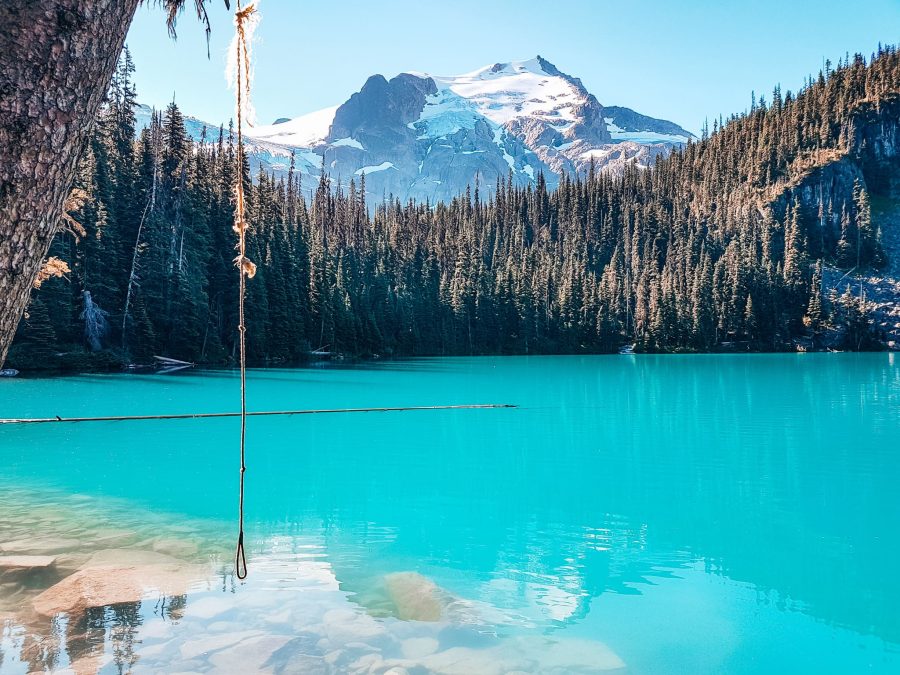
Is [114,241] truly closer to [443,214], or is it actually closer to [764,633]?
[764,633]

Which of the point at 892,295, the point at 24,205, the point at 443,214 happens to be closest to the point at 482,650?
the point at 24,205

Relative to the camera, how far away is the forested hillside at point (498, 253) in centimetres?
5506

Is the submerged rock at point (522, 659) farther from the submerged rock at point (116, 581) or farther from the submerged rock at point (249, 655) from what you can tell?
the submerged rock at point (116, 581)

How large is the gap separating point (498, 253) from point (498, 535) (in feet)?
417

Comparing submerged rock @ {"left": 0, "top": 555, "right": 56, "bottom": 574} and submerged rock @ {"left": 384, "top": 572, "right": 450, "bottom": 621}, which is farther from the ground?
submerged rock @ {"left": 0, "top": 555, "right": 56, "bottom": 574}

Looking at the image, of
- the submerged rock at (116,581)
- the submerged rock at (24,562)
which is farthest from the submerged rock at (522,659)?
the submerged rock at (24,562)

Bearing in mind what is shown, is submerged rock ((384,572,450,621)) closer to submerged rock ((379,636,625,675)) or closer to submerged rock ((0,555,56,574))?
submerged rock ((379,636,625,675))

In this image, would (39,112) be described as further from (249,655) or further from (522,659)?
(522,659)

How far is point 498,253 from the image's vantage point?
449 feet

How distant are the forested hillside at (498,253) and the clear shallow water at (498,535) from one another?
7041mm

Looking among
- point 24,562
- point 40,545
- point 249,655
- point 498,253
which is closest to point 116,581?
point 24,562

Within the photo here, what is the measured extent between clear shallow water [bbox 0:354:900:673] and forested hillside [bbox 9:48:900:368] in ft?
23.1

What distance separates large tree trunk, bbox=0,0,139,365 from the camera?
1939 millimetres

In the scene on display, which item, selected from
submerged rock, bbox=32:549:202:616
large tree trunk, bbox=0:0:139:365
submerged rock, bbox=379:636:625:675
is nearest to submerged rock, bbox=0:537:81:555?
submerged rock, bbox=32:549:202:616
